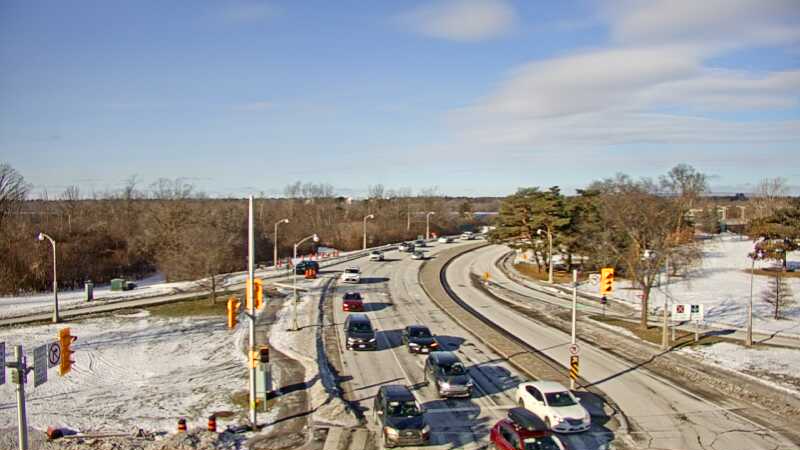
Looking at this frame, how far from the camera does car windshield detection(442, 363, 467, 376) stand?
26.9 metres

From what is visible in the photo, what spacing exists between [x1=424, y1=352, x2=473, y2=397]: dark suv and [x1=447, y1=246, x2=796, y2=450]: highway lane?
680 cm

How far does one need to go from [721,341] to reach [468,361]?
1755 centimetres

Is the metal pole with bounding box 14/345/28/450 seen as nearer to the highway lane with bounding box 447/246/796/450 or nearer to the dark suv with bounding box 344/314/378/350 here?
the dark suv with bounding box 344/314/378/350

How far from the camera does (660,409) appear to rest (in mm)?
25453

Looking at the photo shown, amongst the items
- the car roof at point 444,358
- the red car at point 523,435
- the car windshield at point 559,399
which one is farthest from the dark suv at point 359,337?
the red car at point 523,435

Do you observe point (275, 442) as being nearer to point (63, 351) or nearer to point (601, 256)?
point (63, 351)

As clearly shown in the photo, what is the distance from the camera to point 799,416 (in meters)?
24.8

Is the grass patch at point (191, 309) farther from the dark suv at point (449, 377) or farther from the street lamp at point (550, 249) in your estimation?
the street lamp at point (550, 249)

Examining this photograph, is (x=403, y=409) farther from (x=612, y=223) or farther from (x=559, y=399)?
(x=612, y=223)

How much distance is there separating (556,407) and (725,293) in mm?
47272

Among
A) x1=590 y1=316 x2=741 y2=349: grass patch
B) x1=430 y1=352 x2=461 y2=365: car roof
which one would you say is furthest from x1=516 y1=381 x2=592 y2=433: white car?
x1=590 y1=316 x2=741 y2=349: grass patch

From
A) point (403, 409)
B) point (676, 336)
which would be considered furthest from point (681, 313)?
point (403, 409)

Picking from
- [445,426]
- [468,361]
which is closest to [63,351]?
[445,426]

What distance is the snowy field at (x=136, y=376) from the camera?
25.3 metres
